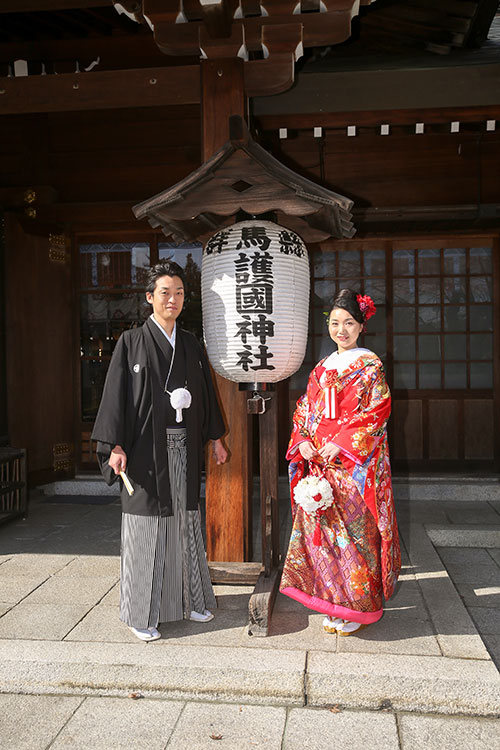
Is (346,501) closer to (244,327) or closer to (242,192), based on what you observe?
(244,327)

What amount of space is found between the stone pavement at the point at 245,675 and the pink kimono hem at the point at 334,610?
4.2 inches

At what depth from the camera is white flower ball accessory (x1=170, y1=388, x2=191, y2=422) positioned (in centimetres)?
367

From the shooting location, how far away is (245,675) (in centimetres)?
311

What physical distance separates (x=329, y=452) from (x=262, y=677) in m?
1.19

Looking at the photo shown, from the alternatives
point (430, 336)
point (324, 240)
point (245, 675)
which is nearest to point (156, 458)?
point (245, 675)

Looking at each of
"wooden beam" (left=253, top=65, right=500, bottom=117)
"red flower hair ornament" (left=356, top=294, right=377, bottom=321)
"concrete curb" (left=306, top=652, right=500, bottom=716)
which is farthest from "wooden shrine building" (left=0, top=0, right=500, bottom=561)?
"concrete curb" (left=306, top=652, right=500, bottom=716)

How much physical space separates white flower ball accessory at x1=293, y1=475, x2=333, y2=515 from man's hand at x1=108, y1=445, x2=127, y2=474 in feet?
3.20

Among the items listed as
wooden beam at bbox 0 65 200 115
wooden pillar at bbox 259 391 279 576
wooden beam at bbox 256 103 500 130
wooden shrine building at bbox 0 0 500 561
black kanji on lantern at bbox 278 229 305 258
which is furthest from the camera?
wooden shrine building at bbox 0 0 500 561

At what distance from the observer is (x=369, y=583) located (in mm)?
3561

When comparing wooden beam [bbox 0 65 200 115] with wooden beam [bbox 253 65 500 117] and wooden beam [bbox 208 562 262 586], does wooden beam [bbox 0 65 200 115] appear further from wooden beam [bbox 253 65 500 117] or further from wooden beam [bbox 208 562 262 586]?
wooden beam [bbox 208 562 262 586]

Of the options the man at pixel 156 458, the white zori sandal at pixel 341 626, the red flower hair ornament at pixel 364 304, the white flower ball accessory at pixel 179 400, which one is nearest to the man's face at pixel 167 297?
the man at pixel 156 458

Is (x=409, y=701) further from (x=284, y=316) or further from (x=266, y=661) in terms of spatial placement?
(x=284, y=316)

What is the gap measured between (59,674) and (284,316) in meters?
2.23

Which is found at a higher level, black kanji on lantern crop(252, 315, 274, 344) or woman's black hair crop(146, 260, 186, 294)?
woman's black hair crop(146, 260, 186, 294)
